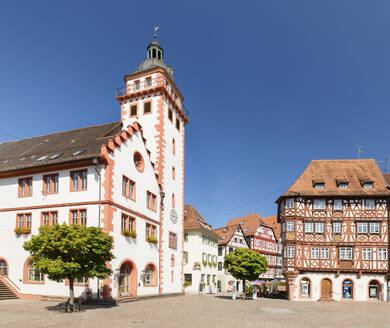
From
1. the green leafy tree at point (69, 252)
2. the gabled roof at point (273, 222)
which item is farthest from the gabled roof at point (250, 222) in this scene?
the green leafy tree at point (69, 252)

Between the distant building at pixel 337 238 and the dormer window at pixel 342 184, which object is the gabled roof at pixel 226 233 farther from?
the dormer window at pixel 342 184

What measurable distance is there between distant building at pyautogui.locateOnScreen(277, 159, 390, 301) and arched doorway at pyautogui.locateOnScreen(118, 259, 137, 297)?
19251 mm

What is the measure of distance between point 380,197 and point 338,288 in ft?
35.5

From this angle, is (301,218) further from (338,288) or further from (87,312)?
(87,312)

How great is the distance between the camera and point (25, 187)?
97.9ft

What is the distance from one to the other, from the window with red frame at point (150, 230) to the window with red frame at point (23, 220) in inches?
361

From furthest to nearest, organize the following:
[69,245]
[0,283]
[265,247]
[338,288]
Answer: [265,247], [338,288], [0,283], [69,245]

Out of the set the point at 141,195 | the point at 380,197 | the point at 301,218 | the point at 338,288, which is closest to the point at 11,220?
the point at 141,195

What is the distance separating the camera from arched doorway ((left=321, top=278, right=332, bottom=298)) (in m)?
42.3

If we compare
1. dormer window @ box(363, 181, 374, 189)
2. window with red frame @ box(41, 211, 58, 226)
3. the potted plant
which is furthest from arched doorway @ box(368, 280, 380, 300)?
window with red frame @ box(41, 211, 58, 226)

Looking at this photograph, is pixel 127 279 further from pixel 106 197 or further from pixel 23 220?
pixel 23 220

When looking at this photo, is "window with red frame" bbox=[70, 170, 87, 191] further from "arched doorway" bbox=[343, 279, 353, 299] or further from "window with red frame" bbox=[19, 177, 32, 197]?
"arched doorway" bbox=[343, 279, 353, 299]

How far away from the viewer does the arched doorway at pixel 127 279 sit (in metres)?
29.3

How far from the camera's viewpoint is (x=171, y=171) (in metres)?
40.4
